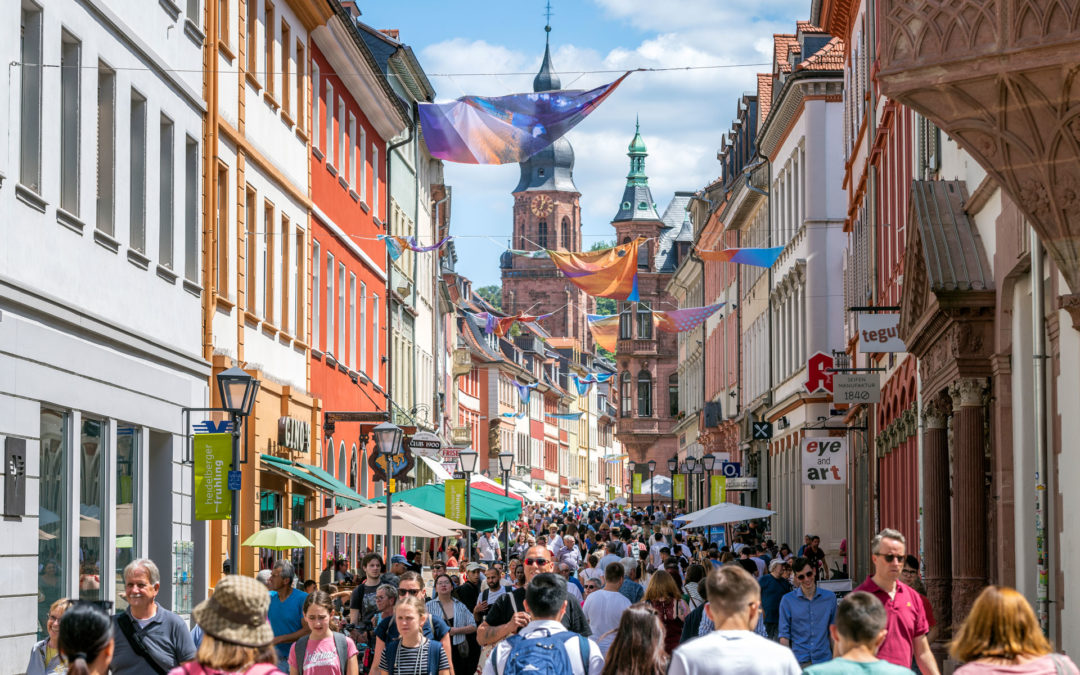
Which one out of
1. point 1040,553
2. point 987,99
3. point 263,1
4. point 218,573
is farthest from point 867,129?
point 987,99

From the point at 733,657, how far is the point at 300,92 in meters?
24.1

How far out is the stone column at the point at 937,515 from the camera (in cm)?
1959

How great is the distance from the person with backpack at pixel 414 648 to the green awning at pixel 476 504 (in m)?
19.3

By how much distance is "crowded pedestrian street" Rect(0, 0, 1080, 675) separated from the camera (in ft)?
34.5

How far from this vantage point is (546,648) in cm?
870

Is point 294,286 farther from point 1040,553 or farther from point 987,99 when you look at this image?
point 987,99

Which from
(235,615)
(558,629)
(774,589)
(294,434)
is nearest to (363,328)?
(294,434)

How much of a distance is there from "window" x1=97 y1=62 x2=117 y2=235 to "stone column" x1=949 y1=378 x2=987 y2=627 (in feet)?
Answer: 28.1

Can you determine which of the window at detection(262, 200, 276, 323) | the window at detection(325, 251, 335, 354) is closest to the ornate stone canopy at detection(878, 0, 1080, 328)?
the window at detection(262, 200, 276, 323)

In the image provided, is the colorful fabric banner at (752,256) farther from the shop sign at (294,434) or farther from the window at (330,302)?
the shop sign at (294,434)

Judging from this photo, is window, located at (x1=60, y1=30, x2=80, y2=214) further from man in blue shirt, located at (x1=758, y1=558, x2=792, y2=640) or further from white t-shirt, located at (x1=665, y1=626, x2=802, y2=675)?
white t-shirt, located at (x1=665, y1=626, x2=802, y2=675)

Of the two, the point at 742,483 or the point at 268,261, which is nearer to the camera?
the point at 268,261

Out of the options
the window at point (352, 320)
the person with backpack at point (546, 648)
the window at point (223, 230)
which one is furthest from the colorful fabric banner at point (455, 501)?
the person with backpack at point (546, 648)

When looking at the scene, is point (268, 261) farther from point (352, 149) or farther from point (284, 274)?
point (352, 149)
